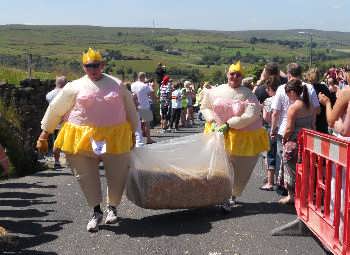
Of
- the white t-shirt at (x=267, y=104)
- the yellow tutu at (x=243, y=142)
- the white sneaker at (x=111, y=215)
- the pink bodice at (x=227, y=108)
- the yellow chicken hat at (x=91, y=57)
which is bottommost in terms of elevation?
the white sneaker at (x=111, y=215)

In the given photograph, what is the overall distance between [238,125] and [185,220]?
1.39m

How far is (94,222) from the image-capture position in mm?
7922

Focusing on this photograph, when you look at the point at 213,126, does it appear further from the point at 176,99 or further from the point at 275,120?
the point at 176,99

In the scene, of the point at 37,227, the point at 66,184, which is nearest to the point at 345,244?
the point at 37,227

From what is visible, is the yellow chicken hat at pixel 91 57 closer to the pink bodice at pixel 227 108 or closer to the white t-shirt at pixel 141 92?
the pink bodice at pixel 227 108

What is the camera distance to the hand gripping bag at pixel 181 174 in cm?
838

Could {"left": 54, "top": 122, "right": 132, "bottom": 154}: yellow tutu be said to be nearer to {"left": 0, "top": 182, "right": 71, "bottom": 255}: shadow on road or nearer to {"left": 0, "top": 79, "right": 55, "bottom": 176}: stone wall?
{"left": 0, "top": 182, "right": 71, "bottom": 255}: shadow on road

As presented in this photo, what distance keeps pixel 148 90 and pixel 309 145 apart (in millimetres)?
11147

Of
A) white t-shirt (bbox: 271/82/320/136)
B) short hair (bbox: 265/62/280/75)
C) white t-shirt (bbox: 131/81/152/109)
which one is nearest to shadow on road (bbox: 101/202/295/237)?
white t-shirt (bbox: 271/82/320/136)

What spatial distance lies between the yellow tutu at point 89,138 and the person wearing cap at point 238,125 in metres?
1.40

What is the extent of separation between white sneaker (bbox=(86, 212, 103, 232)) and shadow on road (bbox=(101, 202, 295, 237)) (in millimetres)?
126

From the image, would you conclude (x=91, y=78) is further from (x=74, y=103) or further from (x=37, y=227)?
(x=37, y=227)

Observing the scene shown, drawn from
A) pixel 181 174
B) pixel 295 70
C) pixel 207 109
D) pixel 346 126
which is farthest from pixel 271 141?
pixel 346 126

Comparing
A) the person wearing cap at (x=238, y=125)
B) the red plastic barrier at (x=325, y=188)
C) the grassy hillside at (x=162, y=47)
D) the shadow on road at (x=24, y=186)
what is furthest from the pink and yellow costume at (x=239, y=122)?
the grassy hillside at (x=162, y=47)
